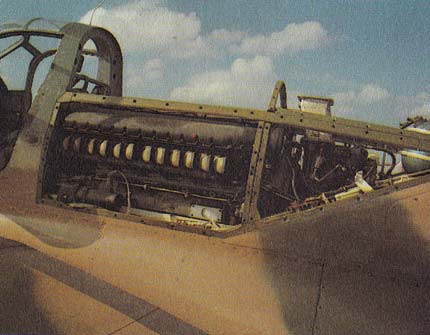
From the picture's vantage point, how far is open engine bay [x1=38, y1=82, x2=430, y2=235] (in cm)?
312

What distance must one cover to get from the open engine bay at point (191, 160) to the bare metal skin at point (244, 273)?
0.67 ft

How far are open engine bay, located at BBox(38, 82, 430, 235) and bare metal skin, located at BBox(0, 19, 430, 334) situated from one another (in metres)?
0.20

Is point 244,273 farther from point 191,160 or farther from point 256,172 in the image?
point 191,160

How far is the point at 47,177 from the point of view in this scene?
3.62 m

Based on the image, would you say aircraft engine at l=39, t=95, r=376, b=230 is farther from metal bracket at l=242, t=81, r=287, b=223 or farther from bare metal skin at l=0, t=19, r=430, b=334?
bare metal skin at l=0, t=19, r=430, b=334

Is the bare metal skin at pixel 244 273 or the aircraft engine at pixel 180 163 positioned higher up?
the aircraft engine at pixel 180 163

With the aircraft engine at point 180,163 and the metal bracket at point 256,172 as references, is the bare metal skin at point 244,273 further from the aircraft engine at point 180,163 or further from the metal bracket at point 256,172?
the aircraft engine at point 180,163

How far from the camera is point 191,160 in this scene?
10.9 feet

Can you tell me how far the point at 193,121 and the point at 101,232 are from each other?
49.2 inches

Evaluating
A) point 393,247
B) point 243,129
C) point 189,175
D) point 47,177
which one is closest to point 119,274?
point 189,175

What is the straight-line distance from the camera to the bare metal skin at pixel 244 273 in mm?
2428

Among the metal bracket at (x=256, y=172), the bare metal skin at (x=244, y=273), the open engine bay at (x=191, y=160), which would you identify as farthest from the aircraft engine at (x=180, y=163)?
the bare metal skin at (x=244, y=273)

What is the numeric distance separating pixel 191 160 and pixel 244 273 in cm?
108

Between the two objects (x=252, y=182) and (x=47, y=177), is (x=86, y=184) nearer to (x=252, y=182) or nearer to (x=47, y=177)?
(x=47, y=177)
